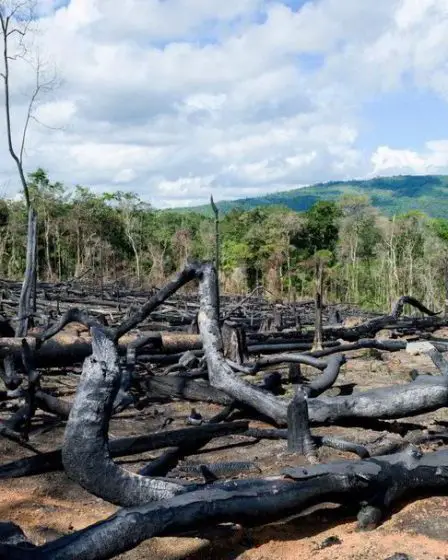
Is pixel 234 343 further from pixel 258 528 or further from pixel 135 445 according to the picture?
pixel 258 528

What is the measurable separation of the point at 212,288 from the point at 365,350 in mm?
6903

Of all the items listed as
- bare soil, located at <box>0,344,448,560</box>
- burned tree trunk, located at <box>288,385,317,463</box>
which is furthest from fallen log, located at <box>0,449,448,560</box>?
burned tree trunk, located at <box>288,385,317,463</box>

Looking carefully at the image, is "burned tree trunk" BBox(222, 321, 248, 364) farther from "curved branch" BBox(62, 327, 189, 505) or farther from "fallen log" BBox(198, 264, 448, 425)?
"curved branch" BBox(62, 327, 189, 505)

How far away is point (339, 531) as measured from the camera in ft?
10.9

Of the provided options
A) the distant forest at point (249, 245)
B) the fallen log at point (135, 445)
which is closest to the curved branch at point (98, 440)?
the fallen log at point (135, 445)

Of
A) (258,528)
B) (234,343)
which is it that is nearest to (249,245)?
(234,343)

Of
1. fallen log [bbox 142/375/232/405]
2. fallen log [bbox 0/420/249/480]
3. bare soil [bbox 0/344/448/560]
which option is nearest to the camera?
bare soil [bbox 0/344/448/560]

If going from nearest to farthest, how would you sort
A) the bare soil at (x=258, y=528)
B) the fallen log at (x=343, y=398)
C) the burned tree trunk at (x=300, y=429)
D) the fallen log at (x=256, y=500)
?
the fallen log at (x=256, y=500), the bare soil at (x=258, y=528), the burned tree trunk at (x=300, y=429), the fallen log at (x=343, y=398)

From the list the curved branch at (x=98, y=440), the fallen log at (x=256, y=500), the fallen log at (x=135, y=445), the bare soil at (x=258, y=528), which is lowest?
the bare soil at (x=258, y=528)

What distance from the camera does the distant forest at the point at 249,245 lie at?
32875mm

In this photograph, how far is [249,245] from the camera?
38.8m

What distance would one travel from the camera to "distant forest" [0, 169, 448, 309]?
32875 mm

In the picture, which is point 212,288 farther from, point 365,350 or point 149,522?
point 365,350

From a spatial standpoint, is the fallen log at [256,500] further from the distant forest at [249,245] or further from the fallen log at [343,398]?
the distant forest at [249,245]
